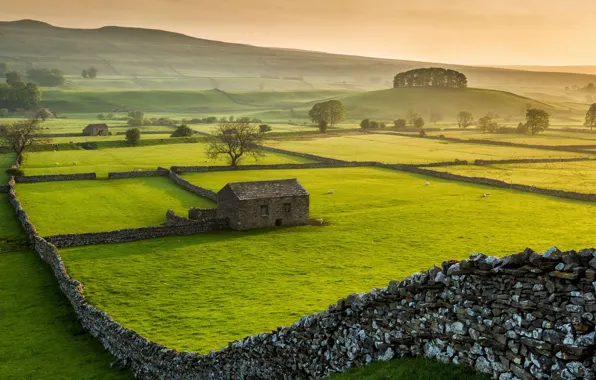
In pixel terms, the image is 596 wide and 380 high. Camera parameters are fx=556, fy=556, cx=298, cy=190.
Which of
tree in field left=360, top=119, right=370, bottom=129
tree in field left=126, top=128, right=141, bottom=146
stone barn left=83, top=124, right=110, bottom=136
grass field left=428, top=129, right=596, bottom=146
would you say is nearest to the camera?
tree in field left=126, top=128, right=141, bottom=146

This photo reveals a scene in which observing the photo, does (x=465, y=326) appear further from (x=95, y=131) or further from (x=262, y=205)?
(x=95, y=131)

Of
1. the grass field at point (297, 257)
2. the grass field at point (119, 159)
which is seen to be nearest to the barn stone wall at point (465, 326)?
the grass field at point (297, 257)

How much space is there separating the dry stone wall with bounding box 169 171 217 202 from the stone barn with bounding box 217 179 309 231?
10.4 metres

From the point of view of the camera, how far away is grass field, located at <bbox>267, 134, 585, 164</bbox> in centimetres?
9394

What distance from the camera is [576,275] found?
27.7ft

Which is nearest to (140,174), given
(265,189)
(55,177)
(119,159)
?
(55,177)

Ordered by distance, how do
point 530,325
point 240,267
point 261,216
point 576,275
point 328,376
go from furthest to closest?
point 261,216
point 240,267
point 328,376
point 530,325
point 576,275

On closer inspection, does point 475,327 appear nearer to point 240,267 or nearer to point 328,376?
point 328,376

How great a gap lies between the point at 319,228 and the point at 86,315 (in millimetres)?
22688

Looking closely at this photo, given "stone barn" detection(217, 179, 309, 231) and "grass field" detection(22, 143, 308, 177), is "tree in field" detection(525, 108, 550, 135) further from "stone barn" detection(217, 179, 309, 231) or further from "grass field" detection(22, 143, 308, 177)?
"stone barn" detection(217, 179, 309, 231)

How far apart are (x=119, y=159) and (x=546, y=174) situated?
64670mm

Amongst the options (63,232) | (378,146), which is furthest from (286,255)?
(378,146)

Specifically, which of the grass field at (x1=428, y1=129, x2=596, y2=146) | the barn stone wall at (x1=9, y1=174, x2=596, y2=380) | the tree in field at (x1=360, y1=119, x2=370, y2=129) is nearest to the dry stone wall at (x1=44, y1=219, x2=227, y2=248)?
the barn stone wall at (x1=9, y1=174, x2=596, y2=380)

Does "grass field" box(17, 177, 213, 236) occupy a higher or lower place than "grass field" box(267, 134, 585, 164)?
lower
